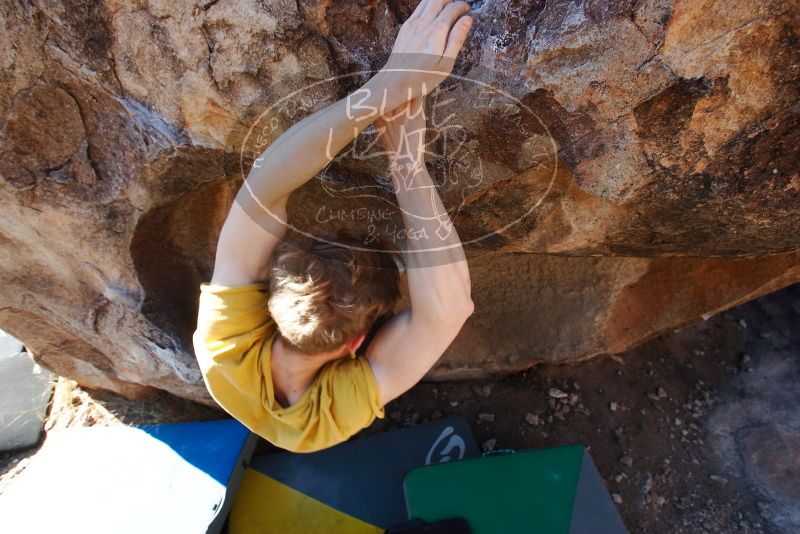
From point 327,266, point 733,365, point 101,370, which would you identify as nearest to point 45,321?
point 101,370

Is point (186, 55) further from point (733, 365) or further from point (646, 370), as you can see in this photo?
point (733, 365)

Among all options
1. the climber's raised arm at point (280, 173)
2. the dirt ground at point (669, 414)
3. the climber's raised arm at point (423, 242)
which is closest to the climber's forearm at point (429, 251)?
the climber's raised arm at point (423, 242)

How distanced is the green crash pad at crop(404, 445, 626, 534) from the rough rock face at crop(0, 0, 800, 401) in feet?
1.85

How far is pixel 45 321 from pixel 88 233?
1.58 ft

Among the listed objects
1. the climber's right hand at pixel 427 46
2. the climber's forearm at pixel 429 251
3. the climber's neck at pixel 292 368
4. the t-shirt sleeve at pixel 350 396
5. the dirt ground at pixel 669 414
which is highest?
the climber's right hand at pixel 427 46

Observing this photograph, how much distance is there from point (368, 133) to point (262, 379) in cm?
46

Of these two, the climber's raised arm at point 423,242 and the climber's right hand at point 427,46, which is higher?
the climber's right hand at point 427,46

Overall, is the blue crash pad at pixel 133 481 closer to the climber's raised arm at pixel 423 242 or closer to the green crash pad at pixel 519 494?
the green crash pad at pixel 519 494

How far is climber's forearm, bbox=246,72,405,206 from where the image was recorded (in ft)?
2.51

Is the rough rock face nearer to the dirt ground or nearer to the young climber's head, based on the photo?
the young climber's head

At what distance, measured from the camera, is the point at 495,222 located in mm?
1084

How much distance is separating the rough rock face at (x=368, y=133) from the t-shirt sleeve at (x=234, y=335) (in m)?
0.29

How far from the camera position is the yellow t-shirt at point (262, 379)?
2.89ft

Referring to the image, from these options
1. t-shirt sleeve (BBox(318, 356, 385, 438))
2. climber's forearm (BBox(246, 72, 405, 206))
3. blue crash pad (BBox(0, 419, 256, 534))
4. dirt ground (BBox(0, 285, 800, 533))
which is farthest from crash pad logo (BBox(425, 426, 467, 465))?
climber's forearm (BBox(246, 72, 405, 206))
